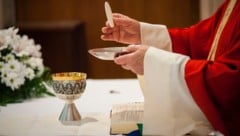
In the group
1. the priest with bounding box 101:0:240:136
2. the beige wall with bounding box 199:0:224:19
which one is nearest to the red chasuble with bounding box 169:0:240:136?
the priest with bounding box 101:0:240:136

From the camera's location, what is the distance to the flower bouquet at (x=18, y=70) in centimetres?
172

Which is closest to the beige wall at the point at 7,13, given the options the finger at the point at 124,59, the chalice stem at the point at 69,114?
the chalice stem at the point at 69,114

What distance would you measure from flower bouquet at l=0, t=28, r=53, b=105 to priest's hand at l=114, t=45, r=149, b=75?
1.85 feet

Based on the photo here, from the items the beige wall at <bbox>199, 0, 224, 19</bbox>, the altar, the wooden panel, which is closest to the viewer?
the altar

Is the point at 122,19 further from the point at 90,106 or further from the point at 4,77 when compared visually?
the point at 4,77

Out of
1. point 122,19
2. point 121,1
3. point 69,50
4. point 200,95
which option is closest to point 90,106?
point 122,19

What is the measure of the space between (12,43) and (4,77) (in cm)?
15

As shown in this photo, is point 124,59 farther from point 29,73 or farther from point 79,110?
point 29,73

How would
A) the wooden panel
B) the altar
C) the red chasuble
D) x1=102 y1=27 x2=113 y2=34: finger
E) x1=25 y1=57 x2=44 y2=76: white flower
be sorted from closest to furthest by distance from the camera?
the red chasuble, the altar, x1=102 y1=27 x2=113 y2=34: finger, x1=25 y1=57 x2=44 y2=76: white flower, the wooden panel

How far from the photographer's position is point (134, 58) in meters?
1.28

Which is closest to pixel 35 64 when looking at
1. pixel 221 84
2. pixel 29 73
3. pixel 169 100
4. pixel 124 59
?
pixel 29 73

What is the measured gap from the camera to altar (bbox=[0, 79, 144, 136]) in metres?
1.34

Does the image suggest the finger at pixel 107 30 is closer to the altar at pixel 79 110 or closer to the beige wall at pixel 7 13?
the altar at pixel 79 110

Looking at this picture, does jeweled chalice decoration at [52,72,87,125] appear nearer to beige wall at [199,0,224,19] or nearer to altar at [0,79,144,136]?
altar at [0,79,144,136]
